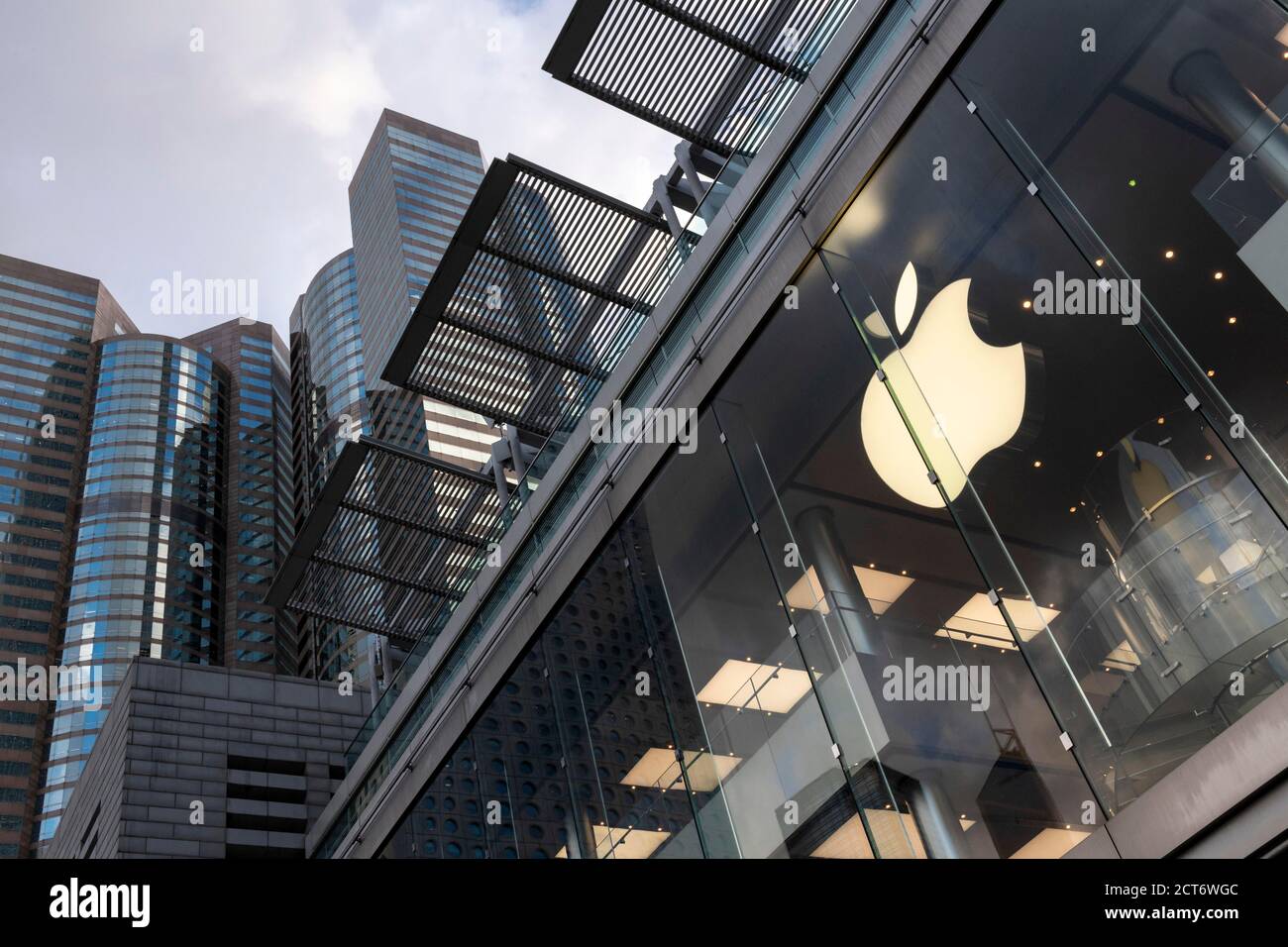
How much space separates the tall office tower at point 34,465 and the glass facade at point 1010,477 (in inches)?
3240

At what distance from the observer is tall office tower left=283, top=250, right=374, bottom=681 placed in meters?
106

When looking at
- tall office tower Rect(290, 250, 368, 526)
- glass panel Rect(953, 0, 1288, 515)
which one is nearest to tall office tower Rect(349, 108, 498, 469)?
tall office tower Rect(290, 250, 368, 526)

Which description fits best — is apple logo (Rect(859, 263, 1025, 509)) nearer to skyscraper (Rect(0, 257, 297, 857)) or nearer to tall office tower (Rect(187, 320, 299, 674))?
skyscraper (Rect(0, 257, 297, 857))

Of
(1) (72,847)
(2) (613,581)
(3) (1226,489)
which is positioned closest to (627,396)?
(2) (613,581)

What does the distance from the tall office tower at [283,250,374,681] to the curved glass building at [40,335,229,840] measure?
24.4 ft

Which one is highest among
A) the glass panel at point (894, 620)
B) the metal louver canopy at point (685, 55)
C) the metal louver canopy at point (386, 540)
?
the metal louver canopy at point (685, 55)

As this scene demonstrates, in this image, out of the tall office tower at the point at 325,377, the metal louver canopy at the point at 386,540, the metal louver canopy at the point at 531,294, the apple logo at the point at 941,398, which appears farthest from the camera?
the tall office tower at the point at 325,377

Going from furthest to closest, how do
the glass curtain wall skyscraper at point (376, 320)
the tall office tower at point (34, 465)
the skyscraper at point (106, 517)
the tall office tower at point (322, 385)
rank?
the tall office tower at point (322, 385) → the skyscraper at point (106, 517) → the glass curtain wall skyscraper at point (376, 320) → the tall office tower at point (34, 465)

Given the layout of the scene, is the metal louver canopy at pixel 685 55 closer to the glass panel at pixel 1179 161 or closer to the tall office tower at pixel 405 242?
the glass panel at pixel 1179 161

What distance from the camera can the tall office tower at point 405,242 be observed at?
8681 cm

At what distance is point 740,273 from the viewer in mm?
10812

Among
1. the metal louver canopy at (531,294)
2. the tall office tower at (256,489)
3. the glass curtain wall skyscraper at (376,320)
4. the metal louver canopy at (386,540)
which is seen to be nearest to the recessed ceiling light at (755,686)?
the metal louver canopy at (531,294)
